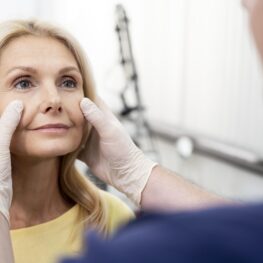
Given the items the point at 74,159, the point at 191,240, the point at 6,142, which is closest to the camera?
the point at 191,240

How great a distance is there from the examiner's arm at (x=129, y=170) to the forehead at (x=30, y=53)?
0.14m

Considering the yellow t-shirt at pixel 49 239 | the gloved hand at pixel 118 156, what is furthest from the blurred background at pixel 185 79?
the yellow t-shirt at pixel 49 239

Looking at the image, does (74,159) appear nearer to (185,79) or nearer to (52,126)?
(52,126)

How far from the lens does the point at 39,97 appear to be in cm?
124

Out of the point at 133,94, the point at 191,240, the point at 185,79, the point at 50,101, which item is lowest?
the point at 133,94

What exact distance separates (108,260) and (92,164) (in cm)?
107

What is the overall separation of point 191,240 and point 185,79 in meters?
2.56

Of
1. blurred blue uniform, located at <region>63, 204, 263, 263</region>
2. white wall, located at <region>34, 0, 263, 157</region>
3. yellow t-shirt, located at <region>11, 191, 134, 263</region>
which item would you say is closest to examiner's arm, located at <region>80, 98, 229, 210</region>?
yellow t-shirt, located at <region>11, 191, 134, 263</region>

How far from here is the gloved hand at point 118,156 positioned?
1.35 metres

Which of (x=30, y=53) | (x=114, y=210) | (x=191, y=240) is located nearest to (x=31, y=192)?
(x=114, y=210)

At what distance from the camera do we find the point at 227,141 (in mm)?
2635

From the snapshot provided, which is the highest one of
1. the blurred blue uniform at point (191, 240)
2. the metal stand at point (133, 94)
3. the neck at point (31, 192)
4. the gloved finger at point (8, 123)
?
the blurred blue uniform at point (191, 240)

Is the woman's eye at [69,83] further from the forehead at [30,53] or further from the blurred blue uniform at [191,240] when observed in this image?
the blurred blue uniform at [191,240]

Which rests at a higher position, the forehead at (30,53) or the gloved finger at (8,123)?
the forehead at (30,53)
